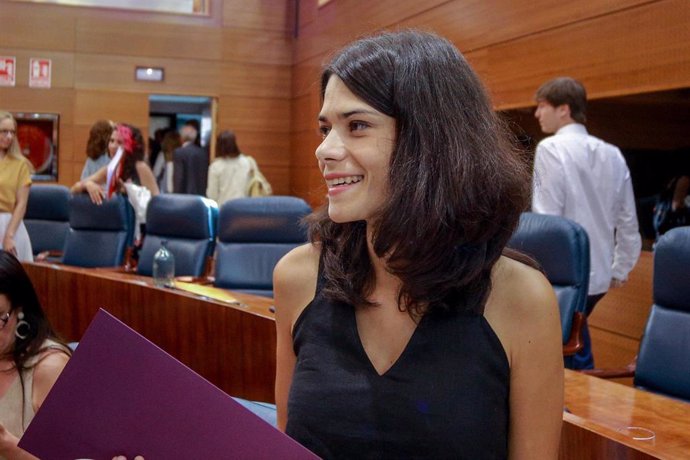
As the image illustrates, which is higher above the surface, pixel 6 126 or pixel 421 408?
pixel 6 126

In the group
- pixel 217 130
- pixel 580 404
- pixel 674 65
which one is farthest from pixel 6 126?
pixel 217 130

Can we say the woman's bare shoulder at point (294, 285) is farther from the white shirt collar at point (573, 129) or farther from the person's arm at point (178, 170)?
the person's arm at point (178, 170)

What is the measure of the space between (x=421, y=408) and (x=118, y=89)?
329 inches

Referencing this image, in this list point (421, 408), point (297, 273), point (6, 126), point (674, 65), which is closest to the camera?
point (421, 408)

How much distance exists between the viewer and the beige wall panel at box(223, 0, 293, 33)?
916cm

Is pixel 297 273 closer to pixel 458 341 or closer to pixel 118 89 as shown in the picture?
pixel 458 341

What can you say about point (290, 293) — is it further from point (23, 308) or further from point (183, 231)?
→ point (183, 231)

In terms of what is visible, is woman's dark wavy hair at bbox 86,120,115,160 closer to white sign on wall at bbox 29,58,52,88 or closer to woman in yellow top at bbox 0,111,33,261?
woman in yellow top at bbox 0,111,33,261

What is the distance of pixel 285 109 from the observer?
9.51 metres

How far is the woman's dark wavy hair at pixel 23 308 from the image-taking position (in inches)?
72.2

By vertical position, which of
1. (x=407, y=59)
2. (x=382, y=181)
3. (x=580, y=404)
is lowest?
(x=580, y=404)

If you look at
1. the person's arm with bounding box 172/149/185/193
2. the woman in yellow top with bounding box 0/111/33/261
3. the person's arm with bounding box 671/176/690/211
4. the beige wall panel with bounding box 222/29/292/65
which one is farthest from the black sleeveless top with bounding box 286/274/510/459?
the beige wall panel with bounding box 222/29/292/65

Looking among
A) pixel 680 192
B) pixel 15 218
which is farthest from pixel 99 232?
pixel 680 192

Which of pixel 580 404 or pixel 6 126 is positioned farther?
pixel 6 126
